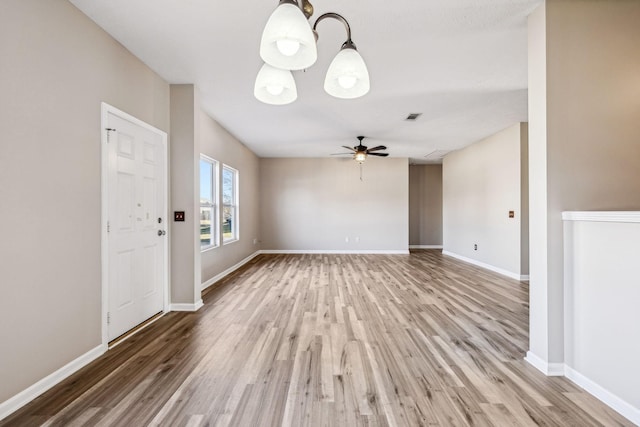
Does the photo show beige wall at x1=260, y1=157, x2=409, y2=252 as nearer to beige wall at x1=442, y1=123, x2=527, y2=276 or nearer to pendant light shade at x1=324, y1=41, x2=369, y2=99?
beige wall at x1=442, y1=123, x2=527, y2=276

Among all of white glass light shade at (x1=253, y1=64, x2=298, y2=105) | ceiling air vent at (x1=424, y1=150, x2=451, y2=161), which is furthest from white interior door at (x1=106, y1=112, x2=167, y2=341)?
ceiling air vent at (x1=424, y1=150, x2=451, y2=161)

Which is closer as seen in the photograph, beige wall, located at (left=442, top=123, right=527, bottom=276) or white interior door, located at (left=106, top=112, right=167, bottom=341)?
white interior door, located at (left=106, top=112, right=167, bottom=341)

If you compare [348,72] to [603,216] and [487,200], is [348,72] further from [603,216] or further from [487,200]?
[487,200]

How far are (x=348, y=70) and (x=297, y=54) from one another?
276 mm

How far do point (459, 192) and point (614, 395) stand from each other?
20.5ft

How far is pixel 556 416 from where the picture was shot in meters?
1.72

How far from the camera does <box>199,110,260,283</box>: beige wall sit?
4852 mm

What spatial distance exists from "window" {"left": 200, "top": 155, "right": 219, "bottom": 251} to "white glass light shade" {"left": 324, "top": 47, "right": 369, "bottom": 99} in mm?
3870

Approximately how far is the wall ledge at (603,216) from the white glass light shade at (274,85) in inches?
82.9

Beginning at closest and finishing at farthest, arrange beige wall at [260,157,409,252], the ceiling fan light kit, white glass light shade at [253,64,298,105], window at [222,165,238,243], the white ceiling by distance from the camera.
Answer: the ceiling fan light kit
white glass light shade at [253,64,298,105]
the white ceiling
window at [222,165,238,243]
beige wall at [260,157,409,252]

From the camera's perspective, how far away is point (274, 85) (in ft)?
5.41

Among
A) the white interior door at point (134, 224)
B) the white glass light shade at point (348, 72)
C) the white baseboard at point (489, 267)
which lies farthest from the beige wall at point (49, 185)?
the white baseboard at point (489, 267)

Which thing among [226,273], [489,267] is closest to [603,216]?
[489,267]

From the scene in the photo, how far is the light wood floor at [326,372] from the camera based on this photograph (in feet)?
5.65
